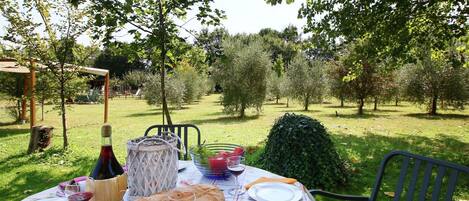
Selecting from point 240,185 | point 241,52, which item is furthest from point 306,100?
point 240,185

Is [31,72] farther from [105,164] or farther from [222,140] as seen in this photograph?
[105,164]

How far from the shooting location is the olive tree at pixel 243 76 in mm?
14664

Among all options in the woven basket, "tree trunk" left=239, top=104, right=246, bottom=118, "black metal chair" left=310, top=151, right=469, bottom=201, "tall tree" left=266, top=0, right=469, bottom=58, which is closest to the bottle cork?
the woven basket

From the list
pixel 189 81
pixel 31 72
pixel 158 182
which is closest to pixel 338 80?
pixel 189 81

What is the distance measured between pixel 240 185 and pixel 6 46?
7431 mm

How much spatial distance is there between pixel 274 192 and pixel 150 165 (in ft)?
2.26

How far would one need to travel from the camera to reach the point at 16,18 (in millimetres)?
6469

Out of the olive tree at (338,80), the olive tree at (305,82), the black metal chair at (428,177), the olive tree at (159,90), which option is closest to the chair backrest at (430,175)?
the black metal chair at (428,177)

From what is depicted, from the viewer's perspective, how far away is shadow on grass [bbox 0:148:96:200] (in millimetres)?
4410

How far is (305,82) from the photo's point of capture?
19375 mm

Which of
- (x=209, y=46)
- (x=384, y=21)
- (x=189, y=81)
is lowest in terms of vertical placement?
(x=209, y=46)

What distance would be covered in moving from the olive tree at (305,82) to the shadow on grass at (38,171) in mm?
15137

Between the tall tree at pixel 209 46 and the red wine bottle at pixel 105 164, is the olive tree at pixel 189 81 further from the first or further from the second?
the red wine bottle at pixel 105 164

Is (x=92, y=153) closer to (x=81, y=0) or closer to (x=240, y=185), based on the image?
(x=81, y=0)
